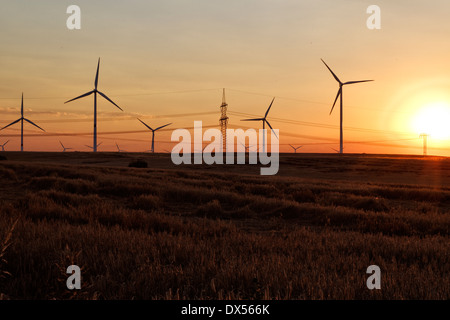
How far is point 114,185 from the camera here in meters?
24.7

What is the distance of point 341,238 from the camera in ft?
36.1

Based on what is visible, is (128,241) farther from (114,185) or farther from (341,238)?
(114,185)

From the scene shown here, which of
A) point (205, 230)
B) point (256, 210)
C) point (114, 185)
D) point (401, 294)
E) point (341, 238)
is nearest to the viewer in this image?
point (401, 294)

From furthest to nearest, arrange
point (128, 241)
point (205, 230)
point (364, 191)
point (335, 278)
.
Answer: point (364, 191)
point (205, 230)
point (128, 241)
point (335, 278)

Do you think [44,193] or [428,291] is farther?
[44,193]

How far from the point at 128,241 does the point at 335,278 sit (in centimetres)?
481

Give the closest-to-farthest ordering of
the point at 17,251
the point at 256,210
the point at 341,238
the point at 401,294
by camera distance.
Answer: the point at 401,294
the point at 17,251
the point at 341,238
the point at 256,210

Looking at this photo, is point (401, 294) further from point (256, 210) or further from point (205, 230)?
point (256, 210)
